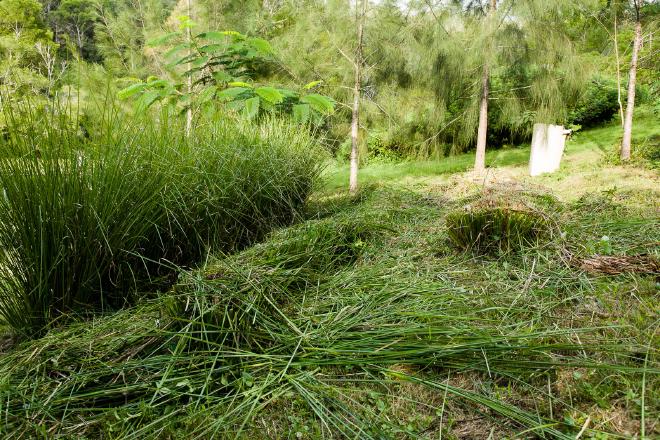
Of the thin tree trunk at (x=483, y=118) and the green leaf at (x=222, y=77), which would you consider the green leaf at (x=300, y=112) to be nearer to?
the green leaf at (x=222, y=77)

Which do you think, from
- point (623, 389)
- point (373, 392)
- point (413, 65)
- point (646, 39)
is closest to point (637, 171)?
point (646, 39)

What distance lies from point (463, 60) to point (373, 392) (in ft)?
19.1

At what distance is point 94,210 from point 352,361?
3.51 feet

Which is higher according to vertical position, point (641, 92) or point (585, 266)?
point (641, 92)

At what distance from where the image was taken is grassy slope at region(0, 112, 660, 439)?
103cm

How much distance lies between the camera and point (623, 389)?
1.05 metres

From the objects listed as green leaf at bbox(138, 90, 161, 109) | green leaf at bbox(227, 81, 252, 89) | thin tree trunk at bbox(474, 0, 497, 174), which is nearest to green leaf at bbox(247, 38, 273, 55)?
green leaf at bbox(227, 81, 252, 89)

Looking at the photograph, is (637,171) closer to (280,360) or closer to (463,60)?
(463,60)

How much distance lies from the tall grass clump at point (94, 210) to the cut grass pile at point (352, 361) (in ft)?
0.61

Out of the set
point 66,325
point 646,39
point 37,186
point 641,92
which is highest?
point 646,39

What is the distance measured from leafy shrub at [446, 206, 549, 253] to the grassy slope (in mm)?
215

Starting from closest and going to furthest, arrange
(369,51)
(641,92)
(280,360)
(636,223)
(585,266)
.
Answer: (280,360), (585,266), (636,223), (369,51), (641,92)

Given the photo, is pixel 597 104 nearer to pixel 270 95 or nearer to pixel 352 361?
pixel 270 95

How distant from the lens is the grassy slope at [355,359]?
1032mm
